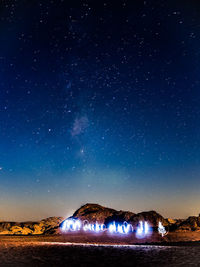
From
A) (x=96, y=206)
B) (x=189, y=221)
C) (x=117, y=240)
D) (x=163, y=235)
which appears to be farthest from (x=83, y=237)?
(x=96, y=206)

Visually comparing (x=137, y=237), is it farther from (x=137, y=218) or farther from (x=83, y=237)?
(x=137, y=218)

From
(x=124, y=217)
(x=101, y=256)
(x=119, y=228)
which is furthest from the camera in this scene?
(x=124, y=217)

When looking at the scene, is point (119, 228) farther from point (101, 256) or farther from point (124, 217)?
point (124, 217)

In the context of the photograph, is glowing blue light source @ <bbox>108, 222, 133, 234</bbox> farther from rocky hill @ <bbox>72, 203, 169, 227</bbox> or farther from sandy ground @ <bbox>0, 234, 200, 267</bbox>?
rocky hill @ <bbox>72, 203, 169, 227</bbox>

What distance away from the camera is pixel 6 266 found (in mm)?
18734

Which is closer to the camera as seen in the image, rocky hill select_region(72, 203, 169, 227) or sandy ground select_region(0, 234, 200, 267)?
sandy ground select_region(0, 234, 200, 267)

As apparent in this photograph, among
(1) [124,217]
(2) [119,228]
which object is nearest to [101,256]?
(2) [119,228]

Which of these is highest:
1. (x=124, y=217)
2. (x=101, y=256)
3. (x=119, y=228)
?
(x=124, y=217)

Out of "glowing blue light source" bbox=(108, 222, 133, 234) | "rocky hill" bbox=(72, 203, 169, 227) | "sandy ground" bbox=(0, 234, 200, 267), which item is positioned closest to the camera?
"sandy ground" bbox=(0, 234, 200, 267)

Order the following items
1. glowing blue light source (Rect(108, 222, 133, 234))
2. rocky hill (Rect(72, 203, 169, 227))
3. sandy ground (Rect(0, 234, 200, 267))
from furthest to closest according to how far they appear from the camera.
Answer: rocky hill (Rect(72, 203, 169, 227)) < glowing blue light source (Rect(108, 222, 133, 234)) < sandy ground (Rect(0, 234, 200, 267))

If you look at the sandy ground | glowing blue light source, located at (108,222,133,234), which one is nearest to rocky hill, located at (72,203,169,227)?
glowing blue light source, located at (108,222,133,234)

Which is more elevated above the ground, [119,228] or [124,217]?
[124,217]

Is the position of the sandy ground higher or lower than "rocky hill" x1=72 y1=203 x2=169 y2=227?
lower

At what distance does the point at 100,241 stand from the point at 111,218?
192ft
